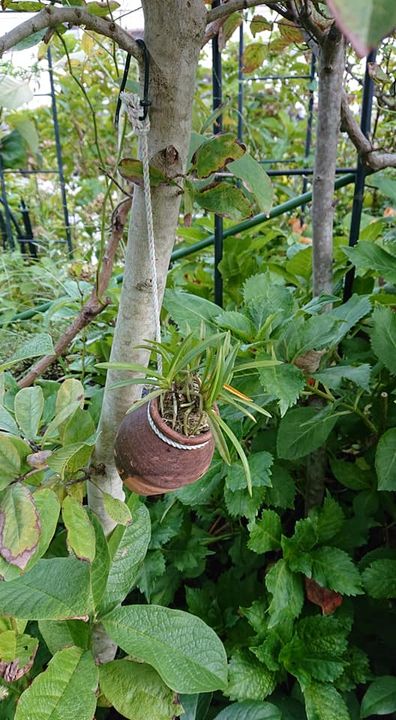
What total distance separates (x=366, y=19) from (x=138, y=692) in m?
0.75

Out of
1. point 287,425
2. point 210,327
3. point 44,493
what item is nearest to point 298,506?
point 287,425

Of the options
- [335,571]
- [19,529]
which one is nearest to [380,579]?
[335,571]

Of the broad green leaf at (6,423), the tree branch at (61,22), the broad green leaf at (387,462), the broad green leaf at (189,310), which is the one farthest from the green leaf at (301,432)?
the tree branch at (61,22)

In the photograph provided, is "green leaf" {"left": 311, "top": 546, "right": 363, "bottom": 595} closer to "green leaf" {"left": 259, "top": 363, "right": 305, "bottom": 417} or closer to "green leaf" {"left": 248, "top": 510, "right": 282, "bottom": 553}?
"green leaf" {"left": 248, "top": 510, "right": 282, "bottom": 553}

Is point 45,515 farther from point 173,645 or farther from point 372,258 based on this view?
point 372,258

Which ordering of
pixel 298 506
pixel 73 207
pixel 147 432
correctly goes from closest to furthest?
pixel 147 432 < pixel 298 506 < pixel 73 207

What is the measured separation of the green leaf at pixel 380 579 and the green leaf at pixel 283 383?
12.6 inches

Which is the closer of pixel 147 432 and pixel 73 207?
pixel 147 432

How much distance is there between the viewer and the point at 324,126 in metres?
0.90

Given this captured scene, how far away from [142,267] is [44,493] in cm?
27

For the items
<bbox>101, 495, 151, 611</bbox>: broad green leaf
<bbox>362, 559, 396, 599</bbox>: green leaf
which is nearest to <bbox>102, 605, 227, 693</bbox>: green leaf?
→ <bbox>101, 495, 151, 611</bbox>: broad green leaf

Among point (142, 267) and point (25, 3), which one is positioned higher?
point (25, 3)

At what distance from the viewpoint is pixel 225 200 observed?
0.65 metres

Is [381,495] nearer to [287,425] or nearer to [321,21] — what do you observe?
[287,425]
